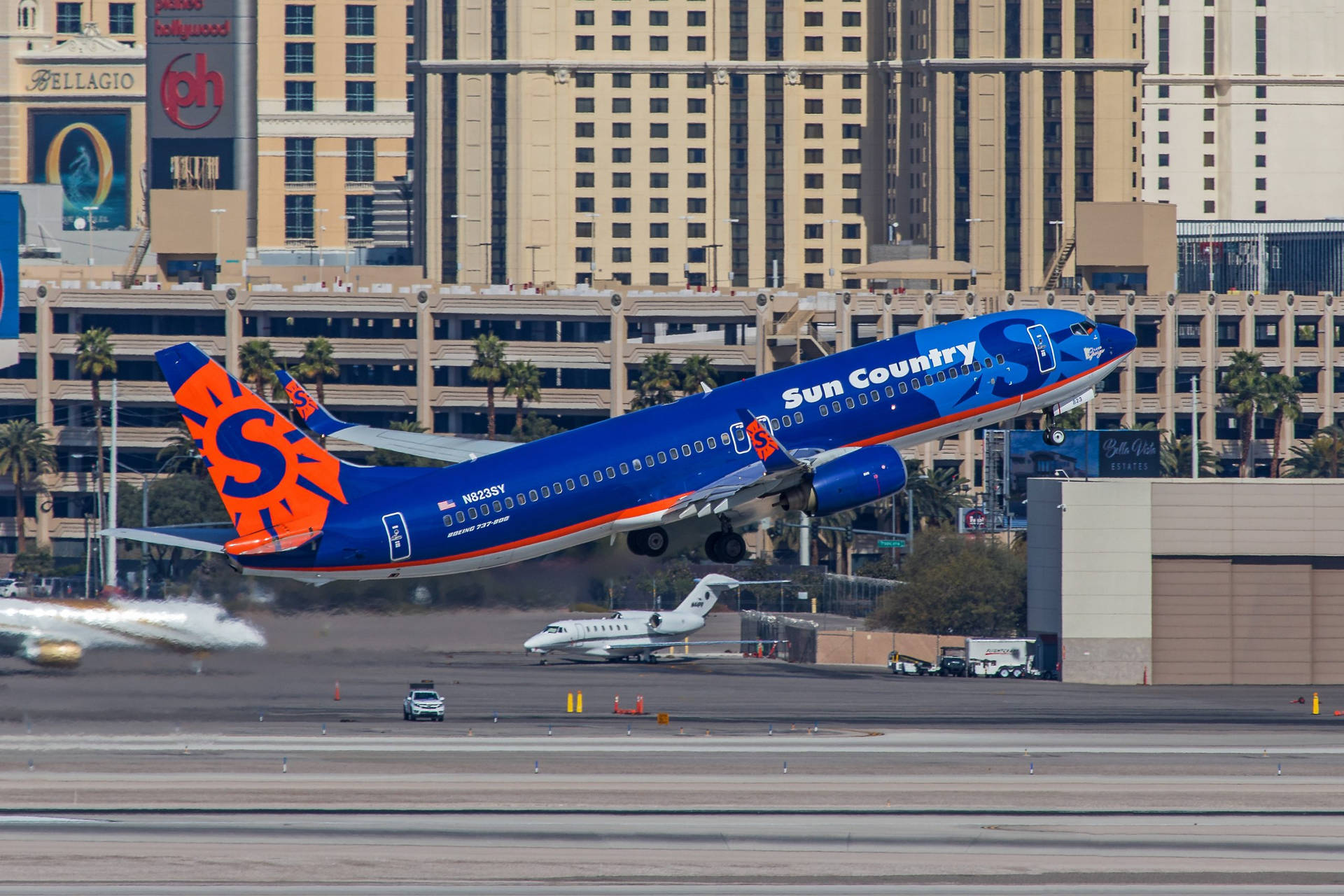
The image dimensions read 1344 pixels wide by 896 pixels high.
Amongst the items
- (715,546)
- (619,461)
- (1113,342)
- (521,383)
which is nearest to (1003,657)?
(1113,342)

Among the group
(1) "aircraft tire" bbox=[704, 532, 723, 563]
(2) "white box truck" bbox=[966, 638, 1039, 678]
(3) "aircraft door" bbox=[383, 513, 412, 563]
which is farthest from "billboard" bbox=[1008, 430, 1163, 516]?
(3) "aircraft door" bbox=[383, 513, 412, 563]

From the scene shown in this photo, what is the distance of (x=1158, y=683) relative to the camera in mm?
131000

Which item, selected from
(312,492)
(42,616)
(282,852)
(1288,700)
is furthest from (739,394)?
(1288,700)

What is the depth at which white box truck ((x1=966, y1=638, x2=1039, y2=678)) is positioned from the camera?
137 meters

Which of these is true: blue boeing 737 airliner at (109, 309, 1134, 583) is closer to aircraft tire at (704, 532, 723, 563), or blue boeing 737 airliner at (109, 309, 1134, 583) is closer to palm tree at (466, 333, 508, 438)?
aircraft tire at (704, 532, 723, 563)

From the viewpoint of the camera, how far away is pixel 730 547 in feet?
233

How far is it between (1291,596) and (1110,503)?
12917 millimetres

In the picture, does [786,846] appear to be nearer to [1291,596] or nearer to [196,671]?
[196,671]

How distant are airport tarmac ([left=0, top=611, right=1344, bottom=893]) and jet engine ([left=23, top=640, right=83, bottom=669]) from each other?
65cm

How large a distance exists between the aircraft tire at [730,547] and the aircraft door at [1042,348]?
12.9 meters

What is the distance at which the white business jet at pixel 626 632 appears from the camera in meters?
139

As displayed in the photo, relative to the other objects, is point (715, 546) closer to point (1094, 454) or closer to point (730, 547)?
point (730, 547)

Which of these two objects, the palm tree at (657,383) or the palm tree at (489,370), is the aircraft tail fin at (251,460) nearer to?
the palm tree at (657,383)

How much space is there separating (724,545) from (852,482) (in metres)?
4.96
